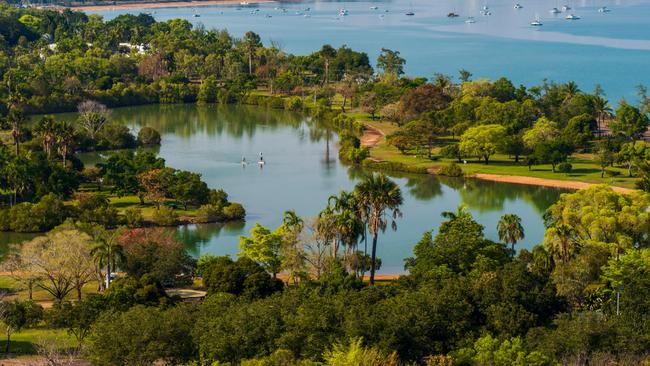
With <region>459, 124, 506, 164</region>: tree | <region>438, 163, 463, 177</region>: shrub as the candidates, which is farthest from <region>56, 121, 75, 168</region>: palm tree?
<region>459, 124, 506, 164</region>: tree

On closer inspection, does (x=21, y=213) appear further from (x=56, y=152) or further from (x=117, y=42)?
(x=117, y=42)

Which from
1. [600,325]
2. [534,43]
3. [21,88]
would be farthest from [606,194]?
[534,43]

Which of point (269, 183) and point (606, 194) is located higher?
point (606, 194)

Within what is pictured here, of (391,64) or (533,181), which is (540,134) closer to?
(533,181)

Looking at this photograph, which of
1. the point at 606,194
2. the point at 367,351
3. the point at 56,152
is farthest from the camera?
the point at 56,152

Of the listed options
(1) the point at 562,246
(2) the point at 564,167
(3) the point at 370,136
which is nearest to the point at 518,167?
(2) the point at 564,167

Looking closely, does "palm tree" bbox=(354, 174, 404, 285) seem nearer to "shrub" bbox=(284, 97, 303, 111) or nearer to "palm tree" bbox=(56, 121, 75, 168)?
"palm tree" bbox=(56, 121, 75, 168)
